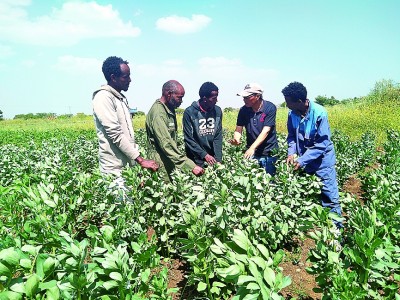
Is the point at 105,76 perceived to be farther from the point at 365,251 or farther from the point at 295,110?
the point at 365,251

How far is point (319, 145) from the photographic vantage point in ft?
11.9

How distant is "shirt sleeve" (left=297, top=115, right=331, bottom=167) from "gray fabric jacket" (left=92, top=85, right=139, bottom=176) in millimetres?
1858

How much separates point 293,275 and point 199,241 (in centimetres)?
164

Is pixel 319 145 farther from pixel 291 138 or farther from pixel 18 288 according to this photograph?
pixel 18 288

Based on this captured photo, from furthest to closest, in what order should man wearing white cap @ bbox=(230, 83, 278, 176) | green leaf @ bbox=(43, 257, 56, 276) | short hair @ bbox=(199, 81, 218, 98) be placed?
man wearing white cap @ bbox=(230, 83, 278, 176)
short hair @ bbox=(199, 81, 218, 98)
green leaf @ bbox=(43, 257, 56, 276)

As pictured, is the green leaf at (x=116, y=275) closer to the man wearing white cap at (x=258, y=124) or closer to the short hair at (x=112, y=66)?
the short hair at (x=112, y=66)

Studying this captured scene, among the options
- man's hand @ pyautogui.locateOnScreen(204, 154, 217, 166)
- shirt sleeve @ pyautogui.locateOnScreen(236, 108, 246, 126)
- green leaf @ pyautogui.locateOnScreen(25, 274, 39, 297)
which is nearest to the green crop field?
green leaf @ pyautogui.locateOnScreen(25, 274, 39, 297)

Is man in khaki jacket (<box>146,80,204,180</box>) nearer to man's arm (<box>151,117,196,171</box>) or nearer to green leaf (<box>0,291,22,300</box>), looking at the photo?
man's arm (<box>151,117,196,171</box>)

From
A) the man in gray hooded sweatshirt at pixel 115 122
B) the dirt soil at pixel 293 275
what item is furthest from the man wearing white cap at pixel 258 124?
the man in gray hooded sweatshirt at pixel 115 122

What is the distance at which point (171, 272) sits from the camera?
3459mm

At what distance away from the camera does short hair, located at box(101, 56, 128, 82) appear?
3.52 m

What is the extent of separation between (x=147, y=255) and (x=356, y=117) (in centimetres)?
1717

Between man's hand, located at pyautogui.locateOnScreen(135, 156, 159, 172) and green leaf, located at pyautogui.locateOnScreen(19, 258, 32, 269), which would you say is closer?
green leaf, located at pyautogui.locateOnScreen(19, 258, 32, 269)

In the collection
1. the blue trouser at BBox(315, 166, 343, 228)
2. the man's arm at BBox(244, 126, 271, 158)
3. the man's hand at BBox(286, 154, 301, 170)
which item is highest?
the man's arm at BBox(244, 126, 271, 158)
